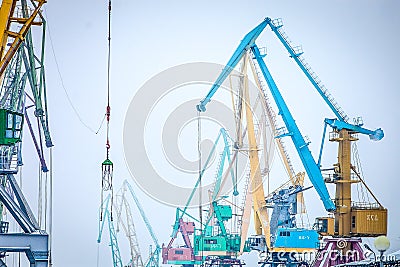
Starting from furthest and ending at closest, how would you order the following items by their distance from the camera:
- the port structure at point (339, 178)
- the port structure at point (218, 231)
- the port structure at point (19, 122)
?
the port structure at point (218, 231) → the port structure at point (339, 178) → the port structure at point (19, 122)

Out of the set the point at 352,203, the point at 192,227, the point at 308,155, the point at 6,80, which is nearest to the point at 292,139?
the point at 308,155

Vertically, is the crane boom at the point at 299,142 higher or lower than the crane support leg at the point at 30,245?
higher

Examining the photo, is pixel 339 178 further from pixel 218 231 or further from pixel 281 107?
pixel 218 231

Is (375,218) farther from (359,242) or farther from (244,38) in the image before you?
(244,38)

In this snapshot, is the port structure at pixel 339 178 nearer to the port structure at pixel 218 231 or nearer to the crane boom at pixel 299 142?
the crane boom at pixel 299 142

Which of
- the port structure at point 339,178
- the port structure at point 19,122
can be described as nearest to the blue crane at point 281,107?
the port structure at point 339,178

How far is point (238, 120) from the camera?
83.9m

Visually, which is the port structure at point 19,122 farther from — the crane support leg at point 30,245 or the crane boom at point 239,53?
the crane boom at point 239,53

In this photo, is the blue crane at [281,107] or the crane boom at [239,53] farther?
the crane boom at [239,53]

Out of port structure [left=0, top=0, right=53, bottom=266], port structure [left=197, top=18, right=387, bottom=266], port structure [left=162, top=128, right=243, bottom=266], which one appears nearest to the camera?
port structure [left=0, top=0, right=53, bottom=266]

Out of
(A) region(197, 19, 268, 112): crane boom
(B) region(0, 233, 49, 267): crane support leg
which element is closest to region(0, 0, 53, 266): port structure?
(B) region(0, 233, 49, 267): crane support leg

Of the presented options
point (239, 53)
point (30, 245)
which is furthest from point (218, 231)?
point (30, 245)

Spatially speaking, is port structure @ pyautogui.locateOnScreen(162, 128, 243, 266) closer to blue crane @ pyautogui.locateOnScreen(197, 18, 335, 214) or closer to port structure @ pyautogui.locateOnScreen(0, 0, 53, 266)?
blue crane @ pyautogui.locateOnScreen(197, 18, 335, 214)

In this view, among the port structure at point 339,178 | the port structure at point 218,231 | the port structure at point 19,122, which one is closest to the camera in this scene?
the port structure at point 19,122
